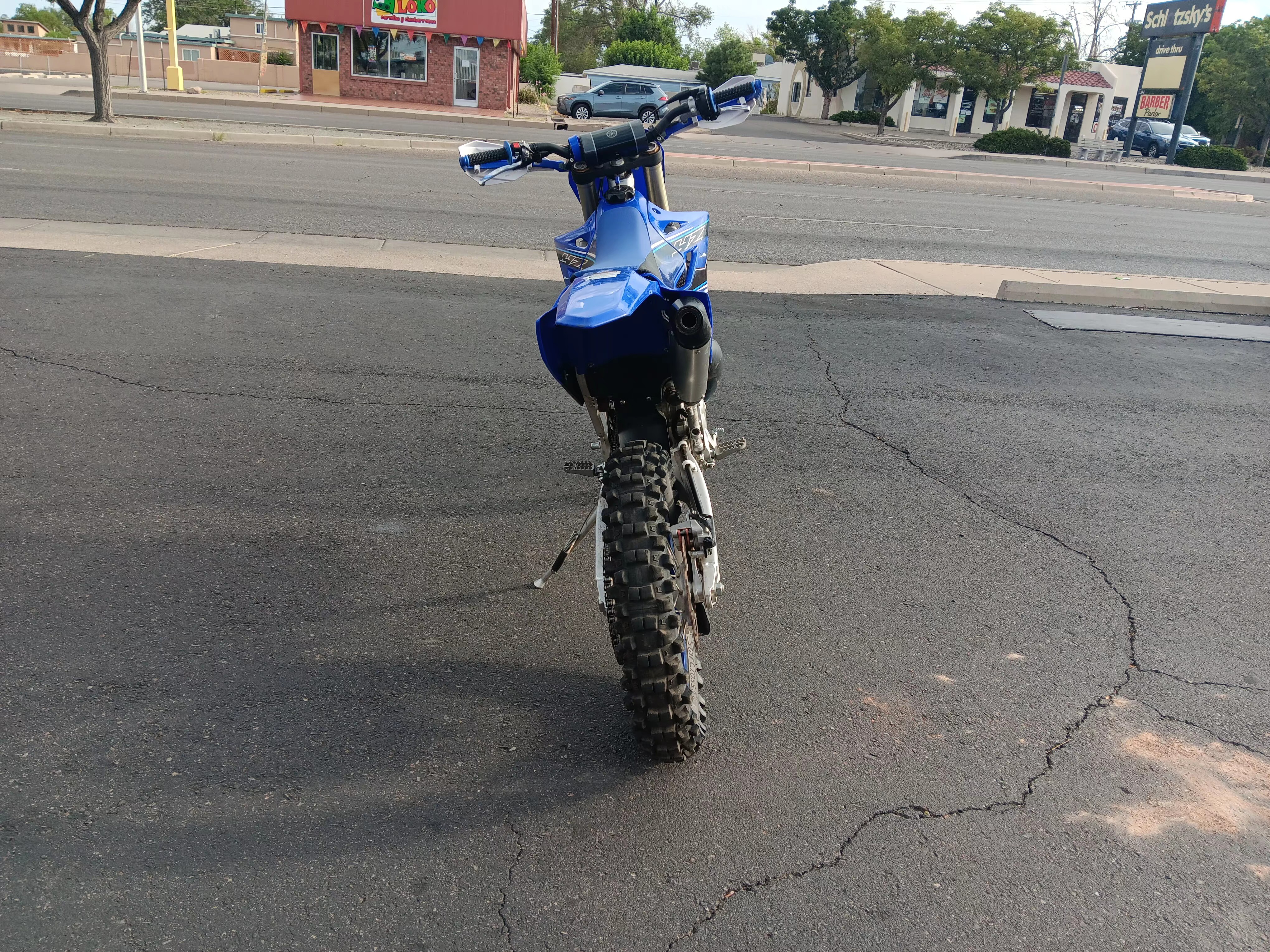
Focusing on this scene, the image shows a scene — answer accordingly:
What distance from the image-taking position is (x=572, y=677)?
3.50 meters

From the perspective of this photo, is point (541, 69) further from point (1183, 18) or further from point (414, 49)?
point (1183, 18)

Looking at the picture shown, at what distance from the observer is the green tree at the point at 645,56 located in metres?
→ 70.1

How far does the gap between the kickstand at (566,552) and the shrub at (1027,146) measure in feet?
119

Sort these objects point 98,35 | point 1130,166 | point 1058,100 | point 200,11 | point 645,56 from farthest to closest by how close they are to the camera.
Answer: point 200,11
point 645,56
point 1058,100
point 1130,166
point 98,35

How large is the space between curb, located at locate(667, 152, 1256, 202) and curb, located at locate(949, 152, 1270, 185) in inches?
296

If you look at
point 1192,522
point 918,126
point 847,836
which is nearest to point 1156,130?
point 918,126

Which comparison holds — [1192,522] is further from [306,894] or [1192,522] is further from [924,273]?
[924,273]

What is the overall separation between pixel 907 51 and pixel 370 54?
24.8 metres

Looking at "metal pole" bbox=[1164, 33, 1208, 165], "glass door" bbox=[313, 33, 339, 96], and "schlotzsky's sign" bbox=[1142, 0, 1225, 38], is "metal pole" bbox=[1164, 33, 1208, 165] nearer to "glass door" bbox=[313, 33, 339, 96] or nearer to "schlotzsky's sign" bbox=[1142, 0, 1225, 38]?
"schlotzsky's sign" bbox=[1142, 0, 1225, 38]

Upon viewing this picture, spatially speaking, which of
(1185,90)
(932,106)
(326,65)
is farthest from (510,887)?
(932,106)

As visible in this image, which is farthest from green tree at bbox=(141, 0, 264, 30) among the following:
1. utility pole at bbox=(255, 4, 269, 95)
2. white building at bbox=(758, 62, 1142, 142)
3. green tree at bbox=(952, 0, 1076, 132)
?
green tree at bbox=(952, 0, 1076, 132)

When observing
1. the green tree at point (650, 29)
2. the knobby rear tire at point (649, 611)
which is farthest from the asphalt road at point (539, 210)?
the green tree at point (650, 29)

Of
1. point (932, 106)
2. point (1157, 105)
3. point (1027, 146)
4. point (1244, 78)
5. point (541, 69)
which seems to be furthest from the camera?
point (932, 106)

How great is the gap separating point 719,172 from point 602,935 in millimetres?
19932
